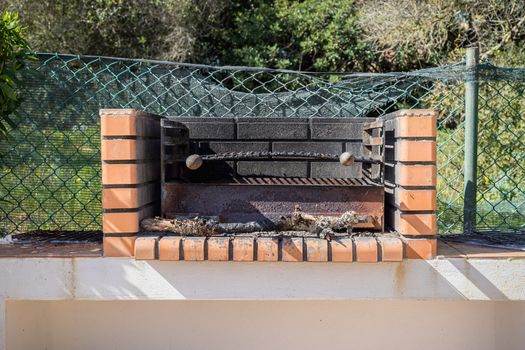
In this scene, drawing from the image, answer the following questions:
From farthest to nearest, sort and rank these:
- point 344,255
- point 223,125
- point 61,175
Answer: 1. point 61,175
2. point 223,125
3. point 344,255

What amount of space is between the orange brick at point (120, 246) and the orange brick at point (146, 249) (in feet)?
0.18

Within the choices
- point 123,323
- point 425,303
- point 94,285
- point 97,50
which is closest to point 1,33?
point 94,285

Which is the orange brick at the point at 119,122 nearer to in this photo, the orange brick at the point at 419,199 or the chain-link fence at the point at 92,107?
the chain-link fence at the point at 92,107

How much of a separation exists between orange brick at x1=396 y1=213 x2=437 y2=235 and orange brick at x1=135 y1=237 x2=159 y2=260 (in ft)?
2.98

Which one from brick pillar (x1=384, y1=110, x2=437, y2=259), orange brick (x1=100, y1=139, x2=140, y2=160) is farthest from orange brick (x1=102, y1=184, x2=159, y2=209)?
brick pillar (x1=384, y1=110, x2=437, y2=259)

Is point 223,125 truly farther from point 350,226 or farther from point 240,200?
point 350,226

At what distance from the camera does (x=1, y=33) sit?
2.28m

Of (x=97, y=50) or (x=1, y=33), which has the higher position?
(x=97, y=50)

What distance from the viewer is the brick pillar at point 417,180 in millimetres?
1954

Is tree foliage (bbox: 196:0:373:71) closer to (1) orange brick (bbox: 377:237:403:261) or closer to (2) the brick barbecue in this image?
(2) the brick barbecue

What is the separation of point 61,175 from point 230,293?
125 cm

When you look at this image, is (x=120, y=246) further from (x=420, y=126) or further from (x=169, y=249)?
(x=420, y=126)

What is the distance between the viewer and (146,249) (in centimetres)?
195

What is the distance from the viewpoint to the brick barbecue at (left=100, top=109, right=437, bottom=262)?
195cm
